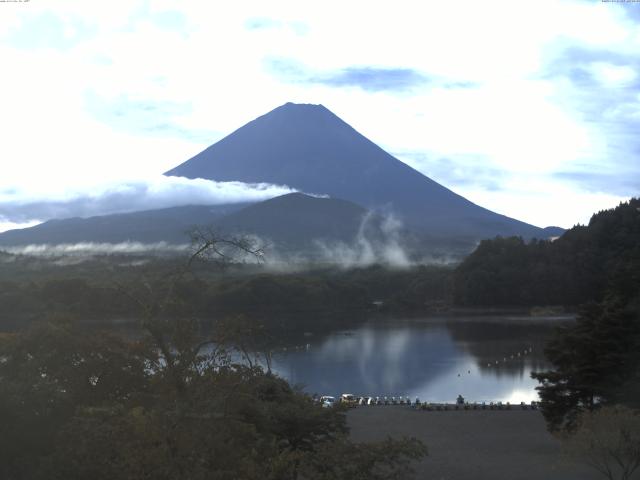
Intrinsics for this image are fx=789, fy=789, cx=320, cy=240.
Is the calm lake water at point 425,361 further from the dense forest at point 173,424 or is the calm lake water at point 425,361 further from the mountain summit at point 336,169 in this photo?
the mountain summit at point 336,169

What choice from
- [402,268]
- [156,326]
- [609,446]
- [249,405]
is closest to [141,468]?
[156,326]

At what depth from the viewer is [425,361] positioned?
2191cm

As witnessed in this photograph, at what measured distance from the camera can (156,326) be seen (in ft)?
13.4

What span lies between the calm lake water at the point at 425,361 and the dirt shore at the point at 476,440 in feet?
5.50

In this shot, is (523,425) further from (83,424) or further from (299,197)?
(299,197)

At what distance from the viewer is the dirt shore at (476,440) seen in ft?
28.6

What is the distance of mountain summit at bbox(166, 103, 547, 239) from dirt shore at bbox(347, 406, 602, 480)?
6068 cm

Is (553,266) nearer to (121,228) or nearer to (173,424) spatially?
(121,228)

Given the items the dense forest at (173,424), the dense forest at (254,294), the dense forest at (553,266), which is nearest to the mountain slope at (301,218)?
the dense forest at (254,294)

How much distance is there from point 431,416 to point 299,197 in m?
60.5

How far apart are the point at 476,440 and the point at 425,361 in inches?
439

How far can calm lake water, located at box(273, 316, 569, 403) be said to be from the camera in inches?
687

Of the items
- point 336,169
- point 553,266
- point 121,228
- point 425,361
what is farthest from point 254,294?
point 336,169

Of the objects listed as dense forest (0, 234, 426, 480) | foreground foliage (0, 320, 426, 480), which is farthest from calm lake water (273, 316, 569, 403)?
dense forest (0, 234, 426, 480)
